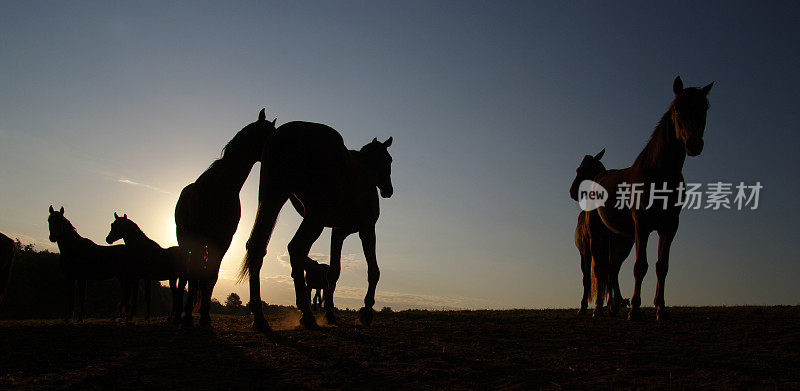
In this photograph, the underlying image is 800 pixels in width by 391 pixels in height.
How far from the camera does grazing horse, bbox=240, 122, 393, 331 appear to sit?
29.2 ft

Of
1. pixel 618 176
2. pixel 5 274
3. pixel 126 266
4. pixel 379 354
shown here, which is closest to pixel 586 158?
pixel 618 176

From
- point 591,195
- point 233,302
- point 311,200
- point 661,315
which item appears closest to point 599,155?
point 591,195

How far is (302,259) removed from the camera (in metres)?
9.52

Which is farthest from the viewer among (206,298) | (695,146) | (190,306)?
(206,298)

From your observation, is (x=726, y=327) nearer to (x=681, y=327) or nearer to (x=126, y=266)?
(x=681, y=327)

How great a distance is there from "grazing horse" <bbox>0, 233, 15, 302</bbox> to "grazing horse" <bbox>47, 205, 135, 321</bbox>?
1385 millimetres

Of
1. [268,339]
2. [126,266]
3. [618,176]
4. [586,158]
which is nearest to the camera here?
[268,339]

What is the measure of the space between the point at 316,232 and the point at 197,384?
14.7 ft

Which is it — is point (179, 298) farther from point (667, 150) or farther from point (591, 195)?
point (667, 150)

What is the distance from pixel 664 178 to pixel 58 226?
17.1m

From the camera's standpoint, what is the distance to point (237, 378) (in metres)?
5.66

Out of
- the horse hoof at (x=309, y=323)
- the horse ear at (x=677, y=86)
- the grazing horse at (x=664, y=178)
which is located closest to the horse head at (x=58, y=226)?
→ the horse hoof at (x=309, y=323)

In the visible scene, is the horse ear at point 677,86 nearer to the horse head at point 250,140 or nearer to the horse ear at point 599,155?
the horse ear at point 599,155

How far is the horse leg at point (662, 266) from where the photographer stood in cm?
1021
